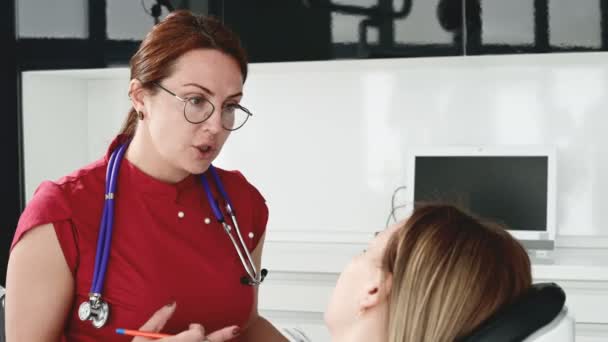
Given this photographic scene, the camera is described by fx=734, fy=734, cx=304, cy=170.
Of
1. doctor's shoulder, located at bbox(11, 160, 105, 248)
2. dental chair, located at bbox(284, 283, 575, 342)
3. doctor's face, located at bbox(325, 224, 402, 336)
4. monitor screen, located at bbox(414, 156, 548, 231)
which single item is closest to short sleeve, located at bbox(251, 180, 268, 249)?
doctor's shoulder, located at bbox(11, 160, 105, 248)

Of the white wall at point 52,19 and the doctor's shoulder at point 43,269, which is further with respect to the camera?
the white wall at point 52,19

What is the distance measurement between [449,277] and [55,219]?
72cm

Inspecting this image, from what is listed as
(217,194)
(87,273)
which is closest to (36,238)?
(87,273)

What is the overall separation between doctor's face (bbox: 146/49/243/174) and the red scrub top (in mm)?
101

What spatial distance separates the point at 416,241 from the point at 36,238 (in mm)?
680

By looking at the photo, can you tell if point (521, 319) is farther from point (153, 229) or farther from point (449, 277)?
point (153, 229)

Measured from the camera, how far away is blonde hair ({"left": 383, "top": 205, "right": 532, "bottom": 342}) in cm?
91

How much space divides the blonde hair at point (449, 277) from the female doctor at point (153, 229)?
438 mm

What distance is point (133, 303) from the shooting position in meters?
1.35

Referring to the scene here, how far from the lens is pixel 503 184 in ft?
8.96

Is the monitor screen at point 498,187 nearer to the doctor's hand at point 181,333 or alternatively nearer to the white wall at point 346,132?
the white wall at point 346,132

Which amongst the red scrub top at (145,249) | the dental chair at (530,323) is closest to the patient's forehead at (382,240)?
the dental chair at (530,323)

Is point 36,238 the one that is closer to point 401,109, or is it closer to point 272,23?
point 272,23

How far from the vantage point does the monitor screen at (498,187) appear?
271 cm
